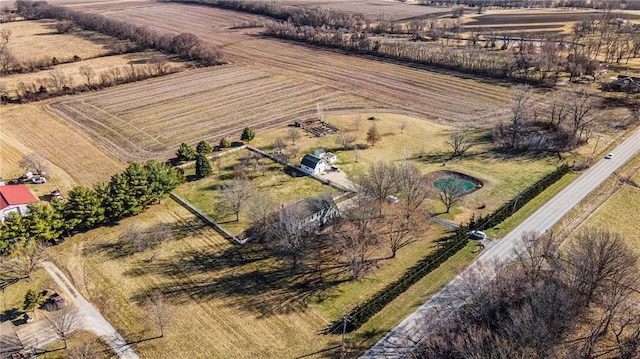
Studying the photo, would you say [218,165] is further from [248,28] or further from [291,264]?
[248,28]

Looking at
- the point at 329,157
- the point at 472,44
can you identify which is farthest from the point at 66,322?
the point at 472,44

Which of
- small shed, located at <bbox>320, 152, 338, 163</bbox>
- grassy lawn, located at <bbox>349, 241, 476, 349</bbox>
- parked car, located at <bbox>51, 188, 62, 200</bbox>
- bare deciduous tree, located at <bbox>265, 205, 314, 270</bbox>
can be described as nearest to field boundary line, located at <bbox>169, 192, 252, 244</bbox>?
bare deciduous tree, located at <bbox>265, 205, 314, 270</bbox>

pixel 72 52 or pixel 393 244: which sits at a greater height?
pixel 72 52

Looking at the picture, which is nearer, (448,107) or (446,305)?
(446,305)

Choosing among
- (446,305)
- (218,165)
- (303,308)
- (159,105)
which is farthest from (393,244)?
(159,105)

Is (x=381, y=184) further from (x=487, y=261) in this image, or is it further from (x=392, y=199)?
(x=487, y=261)

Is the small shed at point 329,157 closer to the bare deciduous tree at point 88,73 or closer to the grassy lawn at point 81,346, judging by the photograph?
the grassy lawn at point 81,346

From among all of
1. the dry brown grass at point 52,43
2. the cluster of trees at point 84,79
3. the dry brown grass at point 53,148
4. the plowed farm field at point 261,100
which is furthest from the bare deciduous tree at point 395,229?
the dry brown grass at point 52,43
